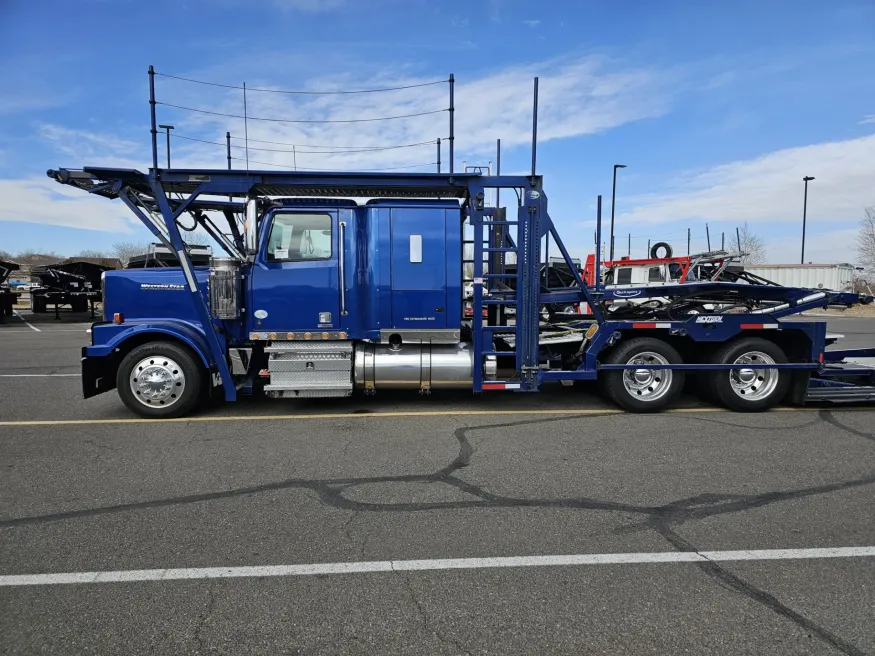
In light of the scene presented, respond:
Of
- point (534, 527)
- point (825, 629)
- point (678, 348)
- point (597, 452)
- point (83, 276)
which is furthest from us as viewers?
point (83, 276)

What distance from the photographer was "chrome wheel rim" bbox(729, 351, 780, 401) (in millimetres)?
6832

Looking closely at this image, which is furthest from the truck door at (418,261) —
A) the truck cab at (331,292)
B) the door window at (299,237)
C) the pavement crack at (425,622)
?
the pavement crack at (425,622)

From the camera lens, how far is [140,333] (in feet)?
21.2

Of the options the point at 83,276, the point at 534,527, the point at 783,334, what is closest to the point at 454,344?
the point at 534,527

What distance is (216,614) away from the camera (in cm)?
275

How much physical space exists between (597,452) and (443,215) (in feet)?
10.6

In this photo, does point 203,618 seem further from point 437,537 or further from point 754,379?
point 754,379

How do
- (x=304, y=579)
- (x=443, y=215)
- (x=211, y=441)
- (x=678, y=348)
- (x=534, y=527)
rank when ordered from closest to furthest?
1. (x=304, y=579)
2. (x=534, y=527)
3. (x=211, y=441)
4. (x=443, y=215)
5. (x=678, y=348)

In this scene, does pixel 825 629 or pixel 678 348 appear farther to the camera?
pixel 678 348

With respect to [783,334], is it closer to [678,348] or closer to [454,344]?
[678,348]

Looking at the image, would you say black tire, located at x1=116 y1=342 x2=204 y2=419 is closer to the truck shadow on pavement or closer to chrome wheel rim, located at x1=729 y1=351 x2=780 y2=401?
the truck shadow on pavement

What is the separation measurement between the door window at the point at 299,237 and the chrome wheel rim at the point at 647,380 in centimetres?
394

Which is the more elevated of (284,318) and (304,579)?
(284,318)

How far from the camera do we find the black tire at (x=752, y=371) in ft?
22.3
